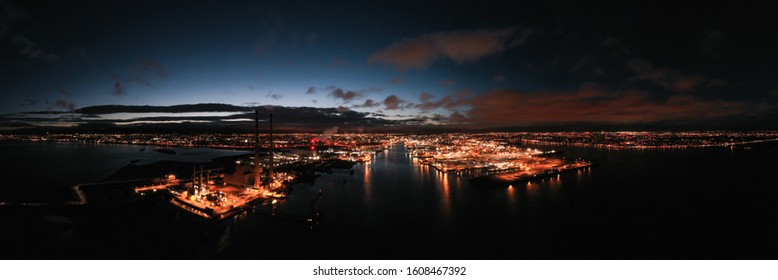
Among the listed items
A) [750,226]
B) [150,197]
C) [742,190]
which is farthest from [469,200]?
[742,190]

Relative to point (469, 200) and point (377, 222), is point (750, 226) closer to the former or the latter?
point (469, 200)

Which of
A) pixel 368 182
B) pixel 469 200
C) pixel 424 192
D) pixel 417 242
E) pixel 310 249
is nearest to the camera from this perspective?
pixel 310 249

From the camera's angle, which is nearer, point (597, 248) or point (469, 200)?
point (597, 248)

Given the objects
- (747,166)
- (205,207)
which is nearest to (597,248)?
(205,207)

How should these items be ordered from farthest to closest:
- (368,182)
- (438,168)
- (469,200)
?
(438,168), (368,182), (469,200)

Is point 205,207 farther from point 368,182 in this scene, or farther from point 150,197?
point 368,182

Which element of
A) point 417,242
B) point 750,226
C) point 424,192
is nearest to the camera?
point 417,242
